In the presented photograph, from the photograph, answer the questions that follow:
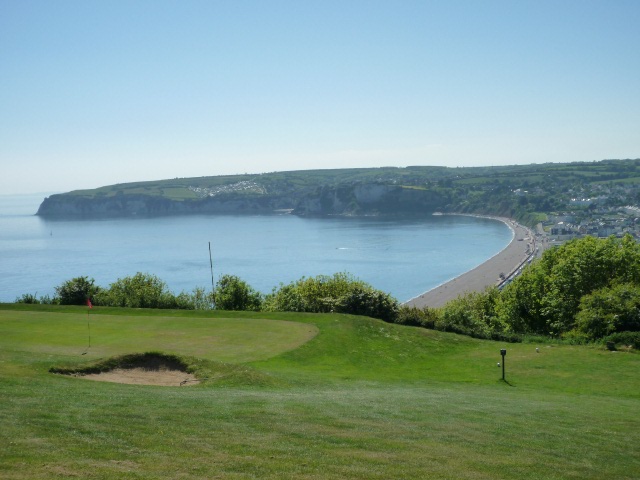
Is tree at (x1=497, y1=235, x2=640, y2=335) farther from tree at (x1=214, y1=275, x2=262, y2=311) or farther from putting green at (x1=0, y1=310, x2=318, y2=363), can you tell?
tree at (x1=214, y1=275, x2=262, y2=311)

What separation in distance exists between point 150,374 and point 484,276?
98.9 metres

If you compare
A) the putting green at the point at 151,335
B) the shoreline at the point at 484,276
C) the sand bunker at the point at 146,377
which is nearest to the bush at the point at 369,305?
the putting green at the point at 151,335

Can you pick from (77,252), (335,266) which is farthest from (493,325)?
(77,252)

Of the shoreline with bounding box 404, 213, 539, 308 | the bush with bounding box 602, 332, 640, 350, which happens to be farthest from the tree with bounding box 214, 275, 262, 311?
the shoreline with bounding box 404, 213, 539, 308

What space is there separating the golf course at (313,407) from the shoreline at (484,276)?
51.2 metres

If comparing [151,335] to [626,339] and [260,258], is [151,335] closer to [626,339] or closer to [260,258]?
[626,339]

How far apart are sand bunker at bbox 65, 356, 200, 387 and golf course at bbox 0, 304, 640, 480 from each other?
0.26 meters

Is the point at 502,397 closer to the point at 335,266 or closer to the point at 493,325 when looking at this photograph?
the point at 493,325

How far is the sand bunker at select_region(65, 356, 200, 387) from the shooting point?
20.4 metres

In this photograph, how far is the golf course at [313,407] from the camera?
1034cm

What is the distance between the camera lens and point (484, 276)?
11325 cm

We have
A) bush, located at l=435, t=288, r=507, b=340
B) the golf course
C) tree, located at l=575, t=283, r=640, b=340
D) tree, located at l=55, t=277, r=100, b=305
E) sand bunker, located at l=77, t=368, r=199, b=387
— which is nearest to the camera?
the golf course

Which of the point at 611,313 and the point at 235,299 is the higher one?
the point at 611,313

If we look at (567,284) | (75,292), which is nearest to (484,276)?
(567,284)
